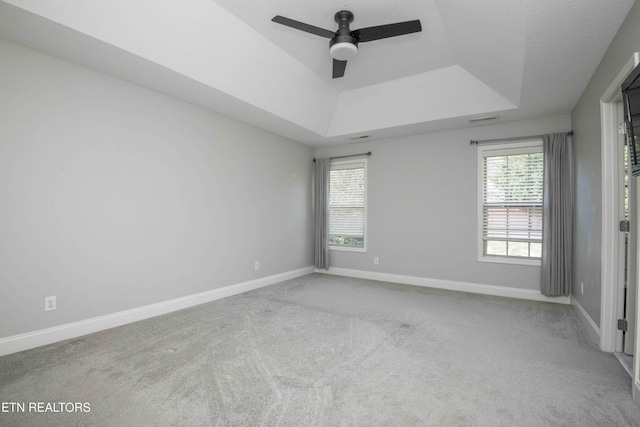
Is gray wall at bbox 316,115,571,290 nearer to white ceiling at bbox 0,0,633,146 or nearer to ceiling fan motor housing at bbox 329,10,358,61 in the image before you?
white ceiling at bbox 0,0,633,146

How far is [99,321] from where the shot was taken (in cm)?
305

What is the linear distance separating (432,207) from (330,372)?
3524 mm

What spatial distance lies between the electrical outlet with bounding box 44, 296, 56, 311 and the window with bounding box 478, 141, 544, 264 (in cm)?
514

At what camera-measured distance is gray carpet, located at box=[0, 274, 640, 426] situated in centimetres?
179

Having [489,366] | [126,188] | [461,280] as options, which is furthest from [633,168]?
[126,188]

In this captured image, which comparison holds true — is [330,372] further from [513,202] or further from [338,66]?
[513,202]

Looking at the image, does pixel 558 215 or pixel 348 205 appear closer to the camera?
pixel 558 215

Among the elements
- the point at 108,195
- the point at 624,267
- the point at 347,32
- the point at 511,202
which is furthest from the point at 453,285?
the point at 108,195

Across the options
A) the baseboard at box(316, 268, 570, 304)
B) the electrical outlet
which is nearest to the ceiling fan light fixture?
the electrical outlet

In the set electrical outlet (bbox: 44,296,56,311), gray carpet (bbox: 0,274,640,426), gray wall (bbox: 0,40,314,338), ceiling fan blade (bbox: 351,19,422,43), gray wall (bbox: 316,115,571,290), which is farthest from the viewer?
gray wall (bbox: 316,115,571,290)

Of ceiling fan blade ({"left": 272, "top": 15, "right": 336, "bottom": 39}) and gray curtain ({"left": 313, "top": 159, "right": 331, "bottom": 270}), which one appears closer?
ceiling fan blade ({"left": 272, "top": 15, "right": 336, "bottom": 39})

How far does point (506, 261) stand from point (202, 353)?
13.6 feet

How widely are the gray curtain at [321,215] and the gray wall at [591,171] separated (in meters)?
3.72

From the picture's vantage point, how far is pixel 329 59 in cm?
378
